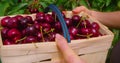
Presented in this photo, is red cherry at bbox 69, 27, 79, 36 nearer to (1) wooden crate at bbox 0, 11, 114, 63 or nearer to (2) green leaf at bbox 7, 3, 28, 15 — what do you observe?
(1) wooden crate at bbox 0, 11, 114, 63

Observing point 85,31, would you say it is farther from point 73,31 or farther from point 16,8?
point 16,8

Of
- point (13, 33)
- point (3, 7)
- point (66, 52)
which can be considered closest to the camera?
point (66, 52)

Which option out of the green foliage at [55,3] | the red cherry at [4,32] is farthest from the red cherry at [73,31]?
the green foliage at [55,3]

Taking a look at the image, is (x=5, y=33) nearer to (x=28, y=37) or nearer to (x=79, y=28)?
(x=28, y=37)

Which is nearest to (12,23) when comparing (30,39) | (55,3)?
(30,39)

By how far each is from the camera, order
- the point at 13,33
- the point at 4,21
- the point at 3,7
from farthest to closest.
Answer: the point at 3,7 → the point at 4,21 → the point at 13,33

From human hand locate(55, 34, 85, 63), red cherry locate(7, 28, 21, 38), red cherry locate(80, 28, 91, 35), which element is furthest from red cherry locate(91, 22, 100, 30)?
red cherry locate(7, 28, 21, 38)

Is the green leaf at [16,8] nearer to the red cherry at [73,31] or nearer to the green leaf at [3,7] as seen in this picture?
the green leaf at [3,7]

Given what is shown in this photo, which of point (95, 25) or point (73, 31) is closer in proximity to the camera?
point (73, 31)
